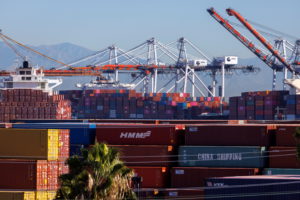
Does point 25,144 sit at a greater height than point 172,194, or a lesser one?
greater

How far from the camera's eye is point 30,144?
3388 centimetres

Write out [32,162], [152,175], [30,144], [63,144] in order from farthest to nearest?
[152,175], [63,144], [30,144], [32,162]

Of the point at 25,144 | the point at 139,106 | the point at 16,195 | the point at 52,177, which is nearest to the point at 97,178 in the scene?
the point at 16,195

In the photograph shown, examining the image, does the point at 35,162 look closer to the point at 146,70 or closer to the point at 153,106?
the point at 153,106

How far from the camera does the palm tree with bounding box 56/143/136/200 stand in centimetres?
2356

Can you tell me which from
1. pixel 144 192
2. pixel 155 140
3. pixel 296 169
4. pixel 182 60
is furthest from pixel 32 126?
pixel 182 60

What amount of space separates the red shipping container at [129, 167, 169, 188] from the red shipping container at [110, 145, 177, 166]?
46 centimetres

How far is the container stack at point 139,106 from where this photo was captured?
4316 inches

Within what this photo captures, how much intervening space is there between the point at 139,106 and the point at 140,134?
74.9 meters

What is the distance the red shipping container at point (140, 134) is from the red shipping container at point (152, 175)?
184cm

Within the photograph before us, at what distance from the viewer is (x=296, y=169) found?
3488 centimetres

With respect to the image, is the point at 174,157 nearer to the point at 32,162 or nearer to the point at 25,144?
the point at 25,144

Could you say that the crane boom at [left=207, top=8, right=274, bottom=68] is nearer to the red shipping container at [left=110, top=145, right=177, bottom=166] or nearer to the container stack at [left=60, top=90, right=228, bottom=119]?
the container stack at [left=60, top=90, right=228, bottom=119]

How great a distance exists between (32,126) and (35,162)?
962 centimetres
